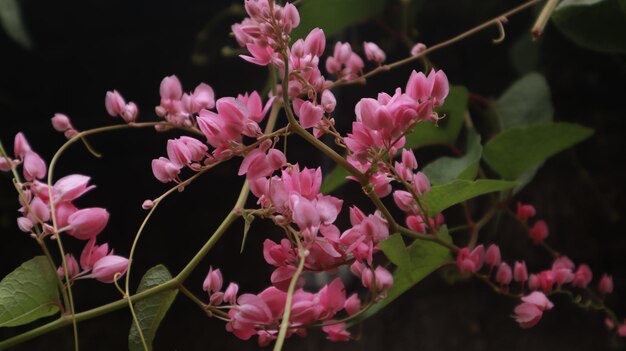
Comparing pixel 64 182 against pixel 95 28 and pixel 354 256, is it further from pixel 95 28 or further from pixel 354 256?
pixel 95 28

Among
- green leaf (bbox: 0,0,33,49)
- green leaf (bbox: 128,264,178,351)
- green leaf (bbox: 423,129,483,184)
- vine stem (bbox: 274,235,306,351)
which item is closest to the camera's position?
vine stem (bbox: 274,235,306,351)

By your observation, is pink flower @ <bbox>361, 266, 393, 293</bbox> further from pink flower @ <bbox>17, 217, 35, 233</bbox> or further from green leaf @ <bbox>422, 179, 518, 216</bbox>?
pink flower @ <bbox>17, 217, 35, 233</bbox>

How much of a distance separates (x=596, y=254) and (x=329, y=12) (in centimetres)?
41

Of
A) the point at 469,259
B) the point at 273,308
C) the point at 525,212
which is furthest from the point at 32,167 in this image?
the point at 525,212

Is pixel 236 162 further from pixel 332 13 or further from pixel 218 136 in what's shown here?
pixel 218 136

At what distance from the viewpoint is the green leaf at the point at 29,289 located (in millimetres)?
369

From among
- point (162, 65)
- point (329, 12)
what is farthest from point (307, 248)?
point (162, 65)

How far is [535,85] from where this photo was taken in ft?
2.07

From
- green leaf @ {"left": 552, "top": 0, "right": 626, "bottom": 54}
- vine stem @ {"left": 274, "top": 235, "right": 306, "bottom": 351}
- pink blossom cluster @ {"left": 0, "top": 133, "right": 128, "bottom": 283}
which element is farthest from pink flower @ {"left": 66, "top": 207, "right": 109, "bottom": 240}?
green leaf @ {"left": 552, "top": 0, "right": 626, "bottom": 54}

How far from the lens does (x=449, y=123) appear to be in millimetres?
584

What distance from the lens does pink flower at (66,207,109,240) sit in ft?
1.15

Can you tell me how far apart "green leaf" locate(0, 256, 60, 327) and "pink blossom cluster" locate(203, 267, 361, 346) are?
8 centimetres

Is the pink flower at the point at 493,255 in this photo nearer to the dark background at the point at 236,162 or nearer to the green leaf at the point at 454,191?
the green leaf at the point at 454,191

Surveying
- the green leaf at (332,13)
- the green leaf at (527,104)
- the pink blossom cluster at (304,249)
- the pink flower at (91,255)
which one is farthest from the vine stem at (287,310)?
the green leaf at (527,104)
